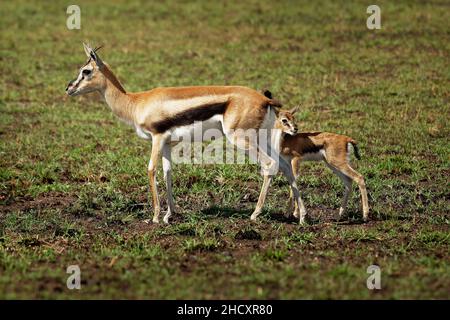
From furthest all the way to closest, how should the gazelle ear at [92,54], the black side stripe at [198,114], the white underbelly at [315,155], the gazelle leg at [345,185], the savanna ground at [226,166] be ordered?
the gazelle ear at [92,54]
the white underbelly at [315,155]
the gazelle leg at [345,185]
the black side stripe at [198,114]
the savanna ground at [226,166]

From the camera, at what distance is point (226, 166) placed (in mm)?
10875

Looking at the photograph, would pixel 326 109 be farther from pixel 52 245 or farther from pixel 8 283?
pixel 8 283

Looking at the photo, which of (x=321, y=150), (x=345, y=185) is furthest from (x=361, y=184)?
(x=321, y=150)

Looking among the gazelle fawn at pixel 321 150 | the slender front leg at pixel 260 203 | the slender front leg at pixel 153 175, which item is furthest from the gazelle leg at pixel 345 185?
the slender front leg at pixel 153 175

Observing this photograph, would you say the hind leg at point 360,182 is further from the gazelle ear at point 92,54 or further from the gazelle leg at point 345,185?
the gazelle ear at point 92,54

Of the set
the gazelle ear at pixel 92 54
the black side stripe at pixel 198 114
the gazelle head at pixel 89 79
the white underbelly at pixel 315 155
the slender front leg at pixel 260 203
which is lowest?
the slender front leg at pixel 260 203

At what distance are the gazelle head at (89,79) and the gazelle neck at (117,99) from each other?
69 millimetres

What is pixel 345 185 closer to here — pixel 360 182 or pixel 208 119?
pixel 360 182

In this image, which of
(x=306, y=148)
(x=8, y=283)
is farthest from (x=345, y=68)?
(x=8, y=283)

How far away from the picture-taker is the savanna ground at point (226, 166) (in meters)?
7.18

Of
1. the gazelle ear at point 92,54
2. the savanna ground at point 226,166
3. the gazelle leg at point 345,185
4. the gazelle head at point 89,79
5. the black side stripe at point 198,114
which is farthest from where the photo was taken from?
the gazelle head at point 89,79

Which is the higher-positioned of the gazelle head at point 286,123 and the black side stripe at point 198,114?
the black side stripe at point 198,114

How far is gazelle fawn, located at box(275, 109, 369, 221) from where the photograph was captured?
918cm

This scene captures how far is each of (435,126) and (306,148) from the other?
3.71m
